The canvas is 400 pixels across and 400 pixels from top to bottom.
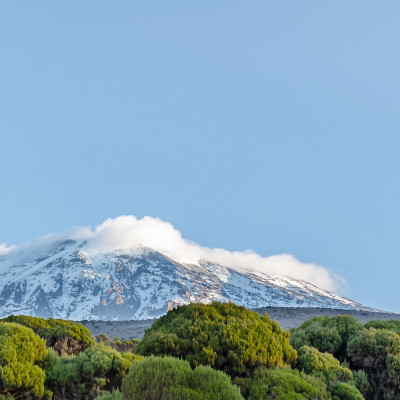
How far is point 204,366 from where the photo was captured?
33.1 ft

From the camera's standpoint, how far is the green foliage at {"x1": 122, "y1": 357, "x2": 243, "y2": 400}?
8805 mm

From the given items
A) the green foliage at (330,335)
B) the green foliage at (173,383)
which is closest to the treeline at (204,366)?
the green foliage at (173,383)

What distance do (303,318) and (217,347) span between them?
41887 millimetres

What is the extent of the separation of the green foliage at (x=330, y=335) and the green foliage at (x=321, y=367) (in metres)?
2.46

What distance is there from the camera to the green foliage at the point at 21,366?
36.3 ft

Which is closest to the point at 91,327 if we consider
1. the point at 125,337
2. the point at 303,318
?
the point at 125,337

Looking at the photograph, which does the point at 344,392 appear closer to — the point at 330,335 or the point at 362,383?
the point at 362,383

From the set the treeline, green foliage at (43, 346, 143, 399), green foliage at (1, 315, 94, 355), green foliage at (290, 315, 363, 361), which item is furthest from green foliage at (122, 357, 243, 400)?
green foliage at (1, 315, 94, 355)

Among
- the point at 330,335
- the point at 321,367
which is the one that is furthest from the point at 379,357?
the point at 321,367

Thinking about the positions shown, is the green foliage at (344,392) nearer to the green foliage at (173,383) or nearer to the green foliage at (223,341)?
the green foliage at (223,341)

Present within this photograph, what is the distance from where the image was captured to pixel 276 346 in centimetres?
1259

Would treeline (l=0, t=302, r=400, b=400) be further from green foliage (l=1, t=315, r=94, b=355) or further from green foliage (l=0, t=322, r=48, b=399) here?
green foliage (l=1, t=315, r=94, b=355)

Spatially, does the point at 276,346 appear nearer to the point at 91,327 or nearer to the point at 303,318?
the point at 303,318

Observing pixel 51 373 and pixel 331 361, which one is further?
pixel 331 361
